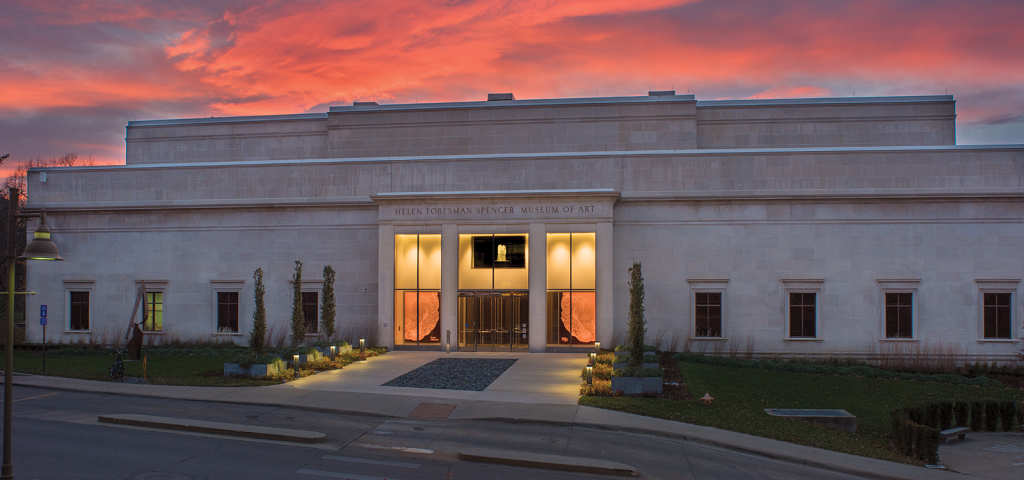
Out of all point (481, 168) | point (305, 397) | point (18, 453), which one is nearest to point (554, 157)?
point (481, 168)

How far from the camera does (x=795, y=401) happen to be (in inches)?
752

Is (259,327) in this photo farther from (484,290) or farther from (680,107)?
(680,107)

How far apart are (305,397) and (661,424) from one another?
385 inches

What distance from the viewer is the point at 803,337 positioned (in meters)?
29.0

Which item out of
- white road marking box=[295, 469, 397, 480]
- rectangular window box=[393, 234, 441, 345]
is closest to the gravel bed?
rectangular window box=[393, 234, 441, 345]

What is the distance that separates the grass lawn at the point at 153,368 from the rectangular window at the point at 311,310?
14.1 ft

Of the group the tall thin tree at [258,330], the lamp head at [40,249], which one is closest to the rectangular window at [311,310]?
the tall thin tree at [258,330]

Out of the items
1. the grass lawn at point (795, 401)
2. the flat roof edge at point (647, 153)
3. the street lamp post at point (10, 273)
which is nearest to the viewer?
the street lamp post at point (10, 273)

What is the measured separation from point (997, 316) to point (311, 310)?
1248 inches

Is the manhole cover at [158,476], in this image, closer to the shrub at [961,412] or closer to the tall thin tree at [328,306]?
the tall thin tree at [328,306]

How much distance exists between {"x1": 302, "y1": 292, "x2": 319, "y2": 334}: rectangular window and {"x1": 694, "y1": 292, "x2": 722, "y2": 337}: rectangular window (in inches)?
720

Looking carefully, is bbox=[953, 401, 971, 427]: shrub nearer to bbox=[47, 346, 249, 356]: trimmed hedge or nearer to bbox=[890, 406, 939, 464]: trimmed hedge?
bbox=[890, 406, 939, 464]: trimmed hedge

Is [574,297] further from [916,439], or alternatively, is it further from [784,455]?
[916,439]

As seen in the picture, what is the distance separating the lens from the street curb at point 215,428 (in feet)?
44.9
